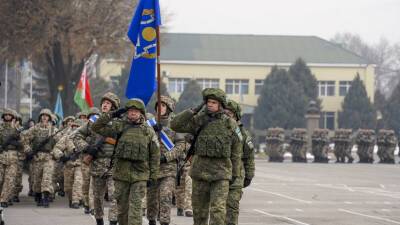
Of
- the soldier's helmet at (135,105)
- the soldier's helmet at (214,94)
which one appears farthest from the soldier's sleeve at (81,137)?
the soldier's helmet at (214,94)

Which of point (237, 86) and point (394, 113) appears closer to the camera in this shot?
point (394, 113)

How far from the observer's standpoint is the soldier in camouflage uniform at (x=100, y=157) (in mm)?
14906

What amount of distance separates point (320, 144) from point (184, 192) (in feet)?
105

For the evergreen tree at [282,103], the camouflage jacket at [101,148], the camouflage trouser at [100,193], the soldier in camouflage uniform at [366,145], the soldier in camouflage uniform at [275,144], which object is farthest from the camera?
the evergreen tree at [282,103]

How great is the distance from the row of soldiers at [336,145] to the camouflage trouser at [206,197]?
121 feet

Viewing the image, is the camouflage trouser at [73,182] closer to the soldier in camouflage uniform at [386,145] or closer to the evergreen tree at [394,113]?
the soldier in camouflage uniform at [386,145]

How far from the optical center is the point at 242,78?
102 meters

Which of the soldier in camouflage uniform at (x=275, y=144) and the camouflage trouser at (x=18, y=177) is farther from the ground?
the soldier in camouflage uniform at (x=275, y=144)

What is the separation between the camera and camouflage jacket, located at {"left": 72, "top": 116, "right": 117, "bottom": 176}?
15131mm

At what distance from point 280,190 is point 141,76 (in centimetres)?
1335

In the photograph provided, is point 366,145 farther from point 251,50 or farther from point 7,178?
point 251,50

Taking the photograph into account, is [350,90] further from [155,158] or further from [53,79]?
[155,158]

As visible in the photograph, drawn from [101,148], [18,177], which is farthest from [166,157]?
[18,177]

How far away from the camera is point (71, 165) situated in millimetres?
Result: 20641
